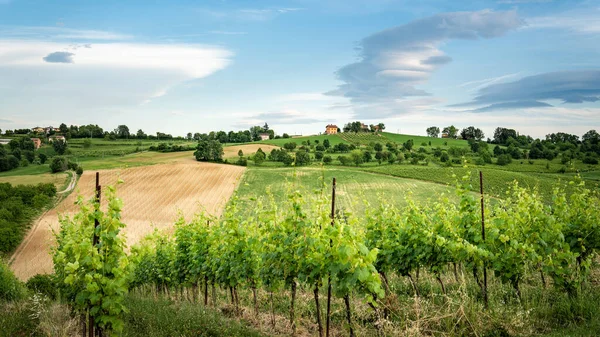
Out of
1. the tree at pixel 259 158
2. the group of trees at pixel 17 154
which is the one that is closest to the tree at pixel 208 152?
the tree at pixel 259 158

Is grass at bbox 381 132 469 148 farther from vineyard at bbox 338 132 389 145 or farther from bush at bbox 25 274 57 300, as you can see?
bush at bbox 25 274 57 300

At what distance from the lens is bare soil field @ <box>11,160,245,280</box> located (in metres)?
38.6

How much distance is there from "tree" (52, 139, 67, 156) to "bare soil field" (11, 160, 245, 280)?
25.4 m

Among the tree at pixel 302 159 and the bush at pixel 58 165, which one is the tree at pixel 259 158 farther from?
the bush at pixel 58 165

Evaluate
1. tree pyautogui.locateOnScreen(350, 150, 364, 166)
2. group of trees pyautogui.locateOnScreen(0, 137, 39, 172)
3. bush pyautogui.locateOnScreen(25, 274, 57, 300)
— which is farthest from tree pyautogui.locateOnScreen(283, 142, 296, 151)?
bush pyautogui.locateOnScreen(25, 274, 57, 300)

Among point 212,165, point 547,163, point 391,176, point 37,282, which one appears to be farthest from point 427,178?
point 37,282

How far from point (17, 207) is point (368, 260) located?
6099cm

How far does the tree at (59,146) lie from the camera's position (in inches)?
3393

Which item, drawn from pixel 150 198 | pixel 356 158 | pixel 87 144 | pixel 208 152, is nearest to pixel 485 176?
pixel 356 158

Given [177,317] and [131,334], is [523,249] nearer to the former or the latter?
[177,317]

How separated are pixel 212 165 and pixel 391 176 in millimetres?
31804

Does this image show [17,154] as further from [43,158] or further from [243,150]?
[243,150]

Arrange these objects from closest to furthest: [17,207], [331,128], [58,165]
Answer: [17,207]
[58,165]
[331,128]

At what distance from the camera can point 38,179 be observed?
66438 mm
